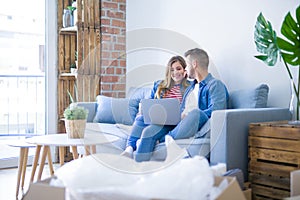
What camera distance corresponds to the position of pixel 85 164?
1216mm

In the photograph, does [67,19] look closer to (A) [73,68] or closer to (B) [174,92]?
(A) [73,68]

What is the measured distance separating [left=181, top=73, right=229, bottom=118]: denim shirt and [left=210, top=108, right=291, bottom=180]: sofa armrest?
375 millimetres

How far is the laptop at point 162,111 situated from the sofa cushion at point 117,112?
0.82 meters

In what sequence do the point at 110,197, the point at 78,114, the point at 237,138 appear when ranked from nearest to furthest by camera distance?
the point at 110,197
the point at 237,138
the point at 78,114

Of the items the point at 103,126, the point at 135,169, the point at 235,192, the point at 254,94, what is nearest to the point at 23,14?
the point at 103,126

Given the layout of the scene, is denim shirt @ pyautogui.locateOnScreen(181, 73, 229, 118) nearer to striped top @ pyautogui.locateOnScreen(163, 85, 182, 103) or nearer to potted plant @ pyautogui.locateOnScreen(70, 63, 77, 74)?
striped top @ pyautogui.locateOnScreen(163, 85, 182, 103)

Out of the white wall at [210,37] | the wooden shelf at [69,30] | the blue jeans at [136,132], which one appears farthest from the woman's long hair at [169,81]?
the wooden shelf at [69,30]

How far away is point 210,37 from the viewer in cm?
357

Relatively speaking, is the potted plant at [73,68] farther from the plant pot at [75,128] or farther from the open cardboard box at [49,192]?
the open cardboard box at [49,192]

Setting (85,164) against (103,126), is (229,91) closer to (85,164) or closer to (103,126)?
(103,126)

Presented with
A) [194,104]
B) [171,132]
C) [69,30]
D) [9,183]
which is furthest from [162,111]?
[69,30]

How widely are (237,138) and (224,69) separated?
1.02m

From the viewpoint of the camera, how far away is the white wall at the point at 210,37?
310cm

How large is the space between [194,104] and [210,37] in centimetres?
74
